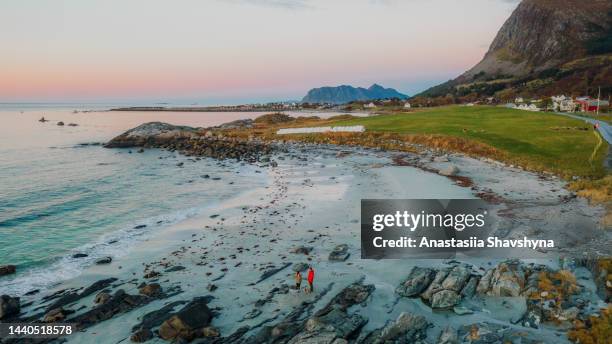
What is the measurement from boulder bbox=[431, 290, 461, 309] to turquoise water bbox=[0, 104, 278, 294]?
729 inches

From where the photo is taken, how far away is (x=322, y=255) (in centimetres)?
2266

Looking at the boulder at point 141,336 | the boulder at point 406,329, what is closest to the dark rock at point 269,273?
the boulder at point 141,336

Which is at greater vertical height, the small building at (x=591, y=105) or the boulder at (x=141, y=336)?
the small building at (x=591, y=105)

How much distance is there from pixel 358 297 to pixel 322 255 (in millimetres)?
5458

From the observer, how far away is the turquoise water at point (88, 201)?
24328 millimetres

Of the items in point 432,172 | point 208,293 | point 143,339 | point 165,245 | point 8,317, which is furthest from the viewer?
point 432,172

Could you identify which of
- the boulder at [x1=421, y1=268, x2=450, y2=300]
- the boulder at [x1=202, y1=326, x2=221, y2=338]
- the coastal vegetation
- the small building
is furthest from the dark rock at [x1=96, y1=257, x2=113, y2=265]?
the small building

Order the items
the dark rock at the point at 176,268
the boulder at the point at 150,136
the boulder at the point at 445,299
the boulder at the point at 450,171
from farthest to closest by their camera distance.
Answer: the boulder at the point at 150,136
the boulder at the point at 450,171
the dark rock at the point at 176,268
the boulder at the point at 445,299

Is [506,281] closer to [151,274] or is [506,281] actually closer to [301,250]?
[301,250]

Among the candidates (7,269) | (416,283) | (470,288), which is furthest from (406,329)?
(7,269)

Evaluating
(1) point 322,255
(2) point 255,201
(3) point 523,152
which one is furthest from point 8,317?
(3) point 523,152

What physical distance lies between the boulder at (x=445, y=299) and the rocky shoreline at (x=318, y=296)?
4 cm

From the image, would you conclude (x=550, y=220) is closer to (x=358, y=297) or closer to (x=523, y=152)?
(x=358, y=297)

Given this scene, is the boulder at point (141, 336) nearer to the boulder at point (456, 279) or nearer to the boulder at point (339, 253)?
the boulder at point (339, 253)
